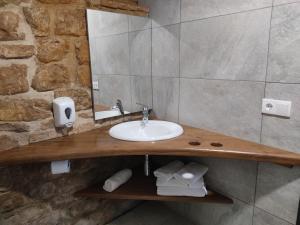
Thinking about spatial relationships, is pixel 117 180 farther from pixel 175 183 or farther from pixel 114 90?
pixel 114 90

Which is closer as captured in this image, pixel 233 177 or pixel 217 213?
pixel 233 177

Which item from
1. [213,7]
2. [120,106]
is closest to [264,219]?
[120,106]

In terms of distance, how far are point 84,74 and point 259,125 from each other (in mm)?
1148

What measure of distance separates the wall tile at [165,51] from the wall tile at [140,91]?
0.11 meters

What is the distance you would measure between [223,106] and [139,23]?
3.05 ft

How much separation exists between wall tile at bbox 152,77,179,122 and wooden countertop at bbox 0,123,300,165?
1.29 feet

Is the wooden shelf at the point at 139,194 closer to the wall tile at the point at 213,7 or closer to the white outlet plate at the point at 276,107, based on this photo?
the white outlet plate at the point at 276,107

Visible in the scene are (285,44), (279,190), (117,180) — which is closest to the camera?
(285,44)

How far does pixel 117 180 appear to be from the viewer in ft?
5.50

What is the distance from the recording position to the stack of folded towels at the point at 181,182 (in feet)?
5.04

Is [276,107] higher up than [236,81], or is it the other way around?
[236,81]

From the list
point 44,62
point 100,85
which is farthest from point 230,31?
point 44,62

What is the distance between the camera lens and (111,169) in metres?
1.85

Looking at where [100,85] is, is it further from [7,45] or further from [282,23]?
[282,23]
